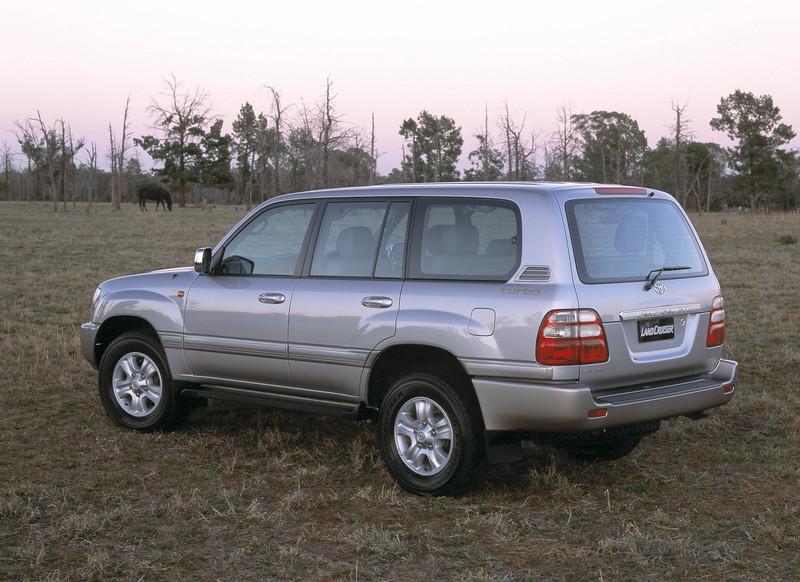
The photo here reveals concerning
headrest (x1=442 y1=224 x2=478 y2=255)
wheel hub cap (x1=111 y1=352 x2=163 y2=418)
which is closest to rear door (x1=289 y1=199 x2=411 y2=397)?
headrest (x1=442 y1=224 x2=478 y2=255)

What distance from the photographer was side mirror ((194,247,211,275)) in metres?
6.75

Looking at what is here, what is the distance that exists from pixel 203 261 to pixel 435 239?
6.11 feet

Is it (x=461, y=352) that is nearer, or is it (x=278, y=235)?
(x=461, y=352)

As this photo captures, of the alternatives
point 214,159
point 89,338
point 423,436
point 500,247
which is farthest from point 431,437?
point 214,159

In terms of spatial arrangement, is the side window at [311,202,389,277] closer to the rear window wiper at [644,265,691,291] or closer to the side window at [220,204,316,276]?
the side window at [220,204,316,276]

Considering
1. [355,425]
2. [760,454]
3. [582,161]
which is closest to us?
[760,454]

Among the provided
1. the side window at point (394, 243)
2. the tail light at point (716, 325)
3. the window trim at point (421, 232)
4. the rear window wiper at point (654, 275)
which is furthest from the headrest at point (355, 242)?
the tail light at point (716, 325)

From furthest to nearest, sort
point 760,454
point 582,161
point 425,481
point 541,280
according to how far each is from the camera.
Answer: point 582,161, point 760,454, point 425,481, point 541,280

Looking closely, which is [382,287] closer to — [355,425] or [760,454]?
[355,425]

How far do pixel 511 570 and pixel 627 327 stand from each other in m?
1.55

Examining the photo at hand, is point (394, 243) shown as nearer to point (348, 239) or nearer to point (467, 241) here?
point (348, 239)

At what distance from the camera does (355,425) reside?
7.59 metres

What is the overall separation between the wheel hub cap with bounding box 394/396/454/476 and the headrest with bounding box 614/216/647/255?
4.56ft

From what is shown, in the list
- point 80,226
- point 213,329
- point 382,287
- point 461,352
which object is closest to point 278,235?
point 213,329
